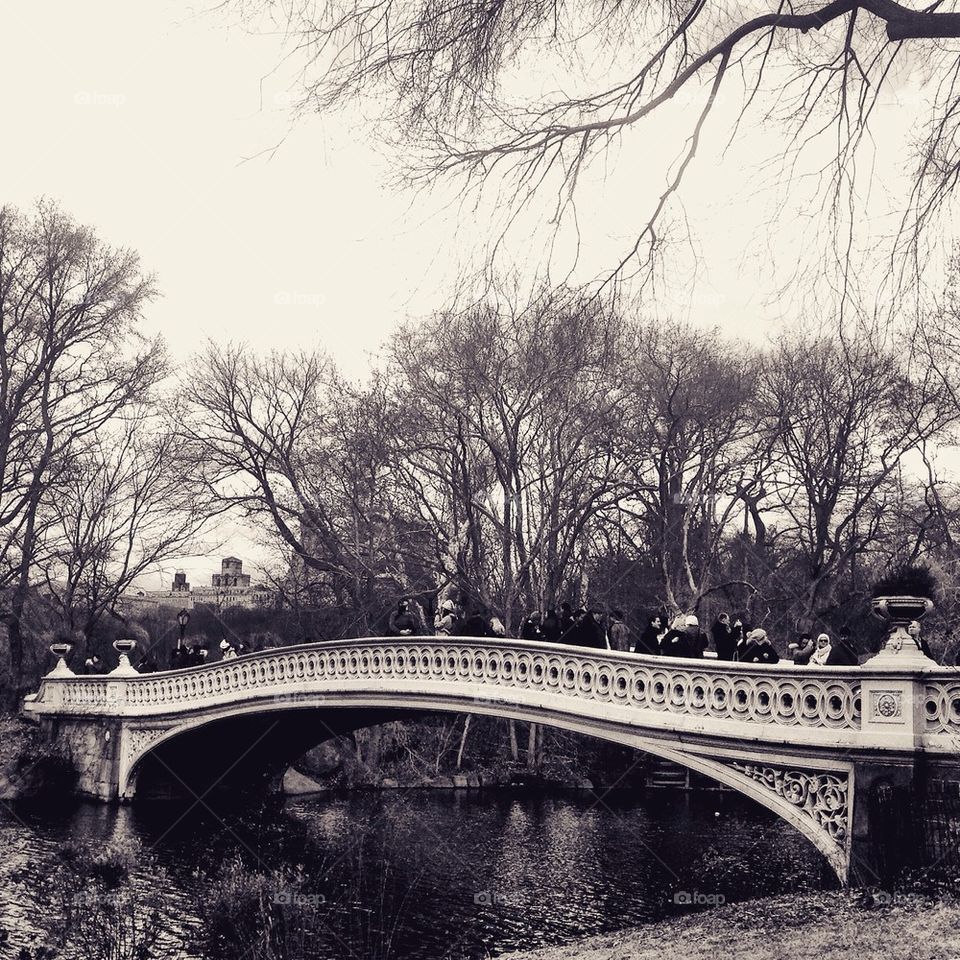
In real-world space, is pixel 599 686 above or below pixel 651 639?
below

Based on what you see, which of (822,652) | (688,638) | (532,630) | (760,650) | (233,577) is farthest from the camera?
(233,577)

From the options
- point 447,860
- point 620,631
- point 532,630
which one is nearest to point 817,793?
point 532,630

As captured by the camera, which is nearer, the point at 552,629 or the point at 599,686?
the point at 599,686

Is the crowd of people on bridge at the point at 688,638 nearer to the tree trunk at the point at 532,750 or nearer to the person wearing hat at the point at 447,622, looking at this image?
the person wearing hat at the point at 447,622

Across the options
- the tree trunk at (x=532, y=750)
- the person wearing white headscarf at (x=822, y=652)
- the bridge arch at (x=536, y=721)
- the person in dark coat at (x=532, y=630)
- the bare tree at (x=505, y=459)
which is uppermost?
the bare tree at (x=505, y=459)

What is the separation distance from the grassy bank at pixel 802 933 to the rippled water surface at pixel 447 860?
91.4 inches

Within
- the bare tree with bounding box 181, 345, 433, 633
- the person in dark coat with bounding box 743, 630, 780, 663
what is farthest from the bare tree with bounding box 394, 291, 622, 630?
the person in dark coat with bounding box 743, 630, 780, 663

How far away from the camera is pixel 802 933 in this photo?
30.9 feet

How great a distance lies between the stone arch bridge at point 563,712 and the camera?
1153 cm

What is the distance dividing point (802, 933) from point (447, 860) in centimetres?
970

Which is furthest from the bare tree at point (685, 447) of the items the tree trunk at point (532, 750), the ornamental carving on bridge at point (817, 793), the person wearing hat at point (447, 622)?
the ornamental carving on bridge at point (817, 793)

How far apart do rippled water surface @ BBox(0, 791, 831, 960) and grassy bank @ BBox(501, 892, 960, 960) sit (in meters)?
2.32

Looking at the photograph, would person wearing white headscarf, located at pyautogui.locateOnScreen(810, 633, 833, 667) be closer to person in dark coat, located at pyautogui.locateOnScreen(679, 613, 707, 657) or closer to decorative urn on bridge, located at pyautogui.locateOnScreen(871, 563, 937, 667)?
person in dark coat, located at pyautogui.locateOnScreen(679, 613, 707, 657)

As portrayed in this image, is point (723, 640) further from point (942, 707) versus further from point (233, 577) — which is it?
point (233, 577)
